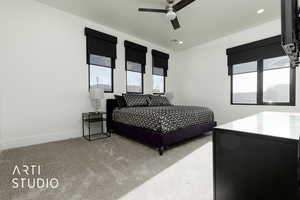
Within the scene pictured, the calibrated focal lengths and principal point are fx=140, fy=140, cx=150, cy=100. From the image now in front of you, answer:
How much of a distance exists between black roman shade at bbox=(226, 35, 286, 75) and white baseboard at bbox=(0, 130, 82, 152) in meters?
4.56

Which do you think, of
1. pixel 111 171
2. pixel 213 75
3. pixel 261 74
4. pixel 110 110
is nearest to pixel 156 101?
pixel 110 110

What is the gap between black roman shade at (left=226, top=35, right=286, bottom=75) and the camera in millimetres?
3303

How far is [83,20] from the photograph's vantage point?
3330mm

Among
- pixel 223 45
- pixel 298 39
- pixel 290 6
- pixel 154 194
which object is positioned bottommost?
pixel 154 194

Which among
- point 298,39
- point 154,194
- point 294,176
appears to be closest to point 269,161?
point 294,176

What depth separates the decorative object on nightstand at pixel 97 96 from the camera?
311cm

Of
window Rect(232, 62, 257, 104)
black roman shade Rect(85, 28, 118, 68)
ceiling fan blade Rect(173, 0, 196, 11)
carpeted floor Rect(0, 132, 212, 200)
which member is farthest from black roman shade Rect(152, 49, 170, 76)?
carpeted floor Rect(0, 132, 212, 200)

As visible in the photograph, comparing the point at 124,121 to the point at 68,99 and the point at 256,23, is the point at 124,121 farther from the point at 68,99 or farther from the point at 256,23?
the point at 256,23

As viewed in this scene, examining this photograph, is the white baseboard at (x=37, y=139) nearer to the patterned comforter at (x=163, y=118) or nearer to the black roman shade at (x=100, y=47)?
the patterned comforter at (x=163, y=118)

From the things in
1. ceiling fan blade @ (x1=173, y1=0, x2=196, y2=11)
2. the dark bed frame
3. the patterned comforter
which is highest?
ceiling fan blade @ (x1=173, y1=0, x2=196, y2=11)

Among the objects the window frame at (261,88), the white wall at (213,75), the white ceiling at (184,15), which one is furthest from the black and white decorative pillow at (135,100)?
the window frame at (261,88)

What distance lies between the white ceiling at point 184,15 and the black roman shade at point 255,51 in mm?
491

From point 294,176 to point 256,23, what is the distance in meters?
4.14

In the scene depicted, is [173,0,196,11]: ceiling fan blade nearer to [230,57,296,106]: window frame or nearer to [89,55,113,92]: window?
[89,55,113,92]: window
